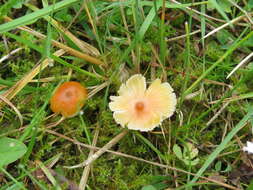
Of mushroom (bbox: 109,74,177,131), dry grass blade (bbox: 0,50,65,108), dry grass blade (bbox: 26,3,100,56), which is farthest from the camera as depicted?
dry grass blade (bbox: 26,3,100,56)

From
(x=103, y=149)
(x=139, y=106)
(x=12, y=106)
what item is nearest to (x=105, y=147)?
(x=103, y=149)

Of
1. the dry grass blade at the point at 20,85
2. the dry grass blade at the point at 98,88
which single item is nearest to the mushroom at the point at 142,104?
the dry grass blade at the point at 98,88

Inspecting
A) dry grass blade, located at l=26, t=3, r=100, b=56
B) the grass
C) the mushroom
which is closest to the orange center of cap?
the mushroom

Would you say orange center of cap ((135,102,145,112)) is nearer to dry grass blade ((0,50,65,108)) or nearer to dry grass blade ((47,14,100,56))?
dry grass blade ((47,14,100,56))

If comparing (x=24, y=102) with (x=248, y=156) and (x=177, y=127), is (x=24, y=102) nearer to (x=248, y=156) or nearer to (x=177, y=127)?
(x=177, y=127)

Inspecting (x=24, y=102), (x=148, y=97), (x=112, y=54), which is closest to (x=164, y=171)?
(x=148, y=97)
